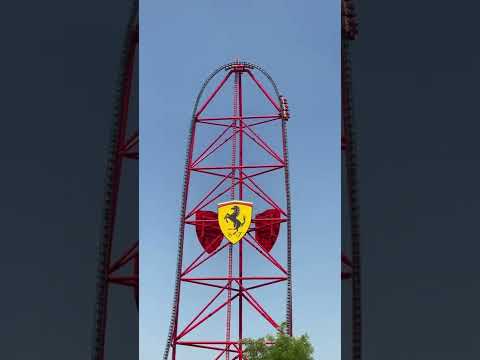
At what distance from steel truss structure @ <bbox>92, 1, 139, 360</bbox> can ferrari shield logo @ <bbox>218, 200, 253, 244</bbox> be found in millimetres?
2408

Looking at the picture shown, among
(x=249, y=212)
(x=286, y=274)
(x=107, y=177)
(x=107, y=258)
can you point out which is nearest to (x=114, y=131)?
(x=107, y=177)

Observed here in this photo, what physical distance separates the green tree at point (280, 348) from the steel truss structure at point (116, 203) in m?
2.62

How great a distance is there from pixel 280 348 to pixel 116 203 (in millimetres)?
4367

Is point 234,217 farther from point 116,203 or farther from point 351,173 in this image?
point 351,173

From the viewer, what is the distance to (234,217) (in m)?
22.7

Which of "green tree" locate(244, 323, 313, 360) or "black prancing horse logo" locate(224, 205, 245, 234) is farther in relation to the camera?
"black prancing horse logo" locate(224, 205, 245, 234)

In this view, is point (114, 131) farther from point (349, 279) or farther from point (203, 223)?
point (349, 279)

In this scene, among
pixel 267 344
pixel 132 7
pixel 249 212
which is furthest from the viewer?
pixel 249 212

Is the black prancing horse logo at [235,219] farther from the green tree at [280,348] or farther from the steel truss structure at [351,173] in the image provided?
the green tree at [280,348]

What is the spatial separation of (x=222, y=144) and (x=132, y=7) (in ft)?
14.0

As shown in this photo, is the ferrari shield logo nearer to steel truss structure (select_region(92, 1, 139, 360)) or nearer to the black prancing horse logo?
the black prancing horse logo

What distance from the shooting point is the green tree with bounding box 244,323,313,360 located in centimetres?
1870

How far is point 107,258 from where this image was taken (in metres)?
20.0

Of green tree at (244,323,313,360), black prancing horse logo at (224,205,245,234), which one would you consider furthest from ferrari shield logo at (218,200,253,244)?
green tree at (244,323,313,360)
